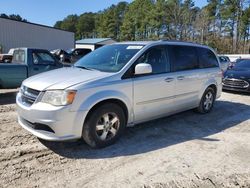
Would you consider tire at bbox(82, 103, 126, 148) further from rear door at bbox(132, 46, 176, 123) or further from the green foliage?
the green foliage

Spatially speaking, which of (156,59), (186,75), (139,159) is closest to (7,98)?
(156,59)

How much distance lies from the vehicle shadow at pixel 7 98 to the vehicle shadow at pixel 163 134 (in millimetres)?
3900

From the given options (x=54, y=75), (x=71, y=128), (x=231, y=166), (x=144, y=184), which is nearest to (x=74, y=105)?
(x=71, y=128)

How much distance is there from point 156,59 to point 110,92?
4.85ft

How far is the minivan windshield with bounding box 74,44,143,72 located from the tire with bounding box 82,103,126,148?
74 cm

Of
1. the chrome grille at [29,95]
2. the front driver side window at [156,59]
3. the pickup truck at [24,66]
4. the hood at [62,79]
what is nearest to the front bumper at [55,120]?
the chrome grille at [29,95]

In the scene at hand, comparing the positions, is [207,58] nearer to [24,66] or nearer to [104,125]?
[104,125]

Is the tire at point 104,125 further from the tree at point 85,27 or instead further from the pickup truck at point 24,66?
the tree at point 85,27

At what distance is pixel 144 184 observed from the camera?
3.51 meters

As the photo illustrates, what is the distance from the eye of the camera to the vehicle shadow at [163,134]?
14.6ft

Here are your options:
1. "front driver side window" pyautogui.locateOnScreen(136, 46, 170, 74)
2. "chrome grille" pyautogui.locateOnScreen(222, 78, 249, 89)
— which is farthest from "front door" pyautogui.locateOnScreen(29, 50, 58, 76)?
"chrome grille" pyautogui.locateOnScreen(222, 78, 249, 89)

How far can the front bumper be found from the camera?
3.99m

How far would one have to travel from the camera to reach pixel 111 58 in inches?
207

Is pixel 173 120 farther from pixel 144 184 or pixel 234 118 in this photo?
pixel 144 184
